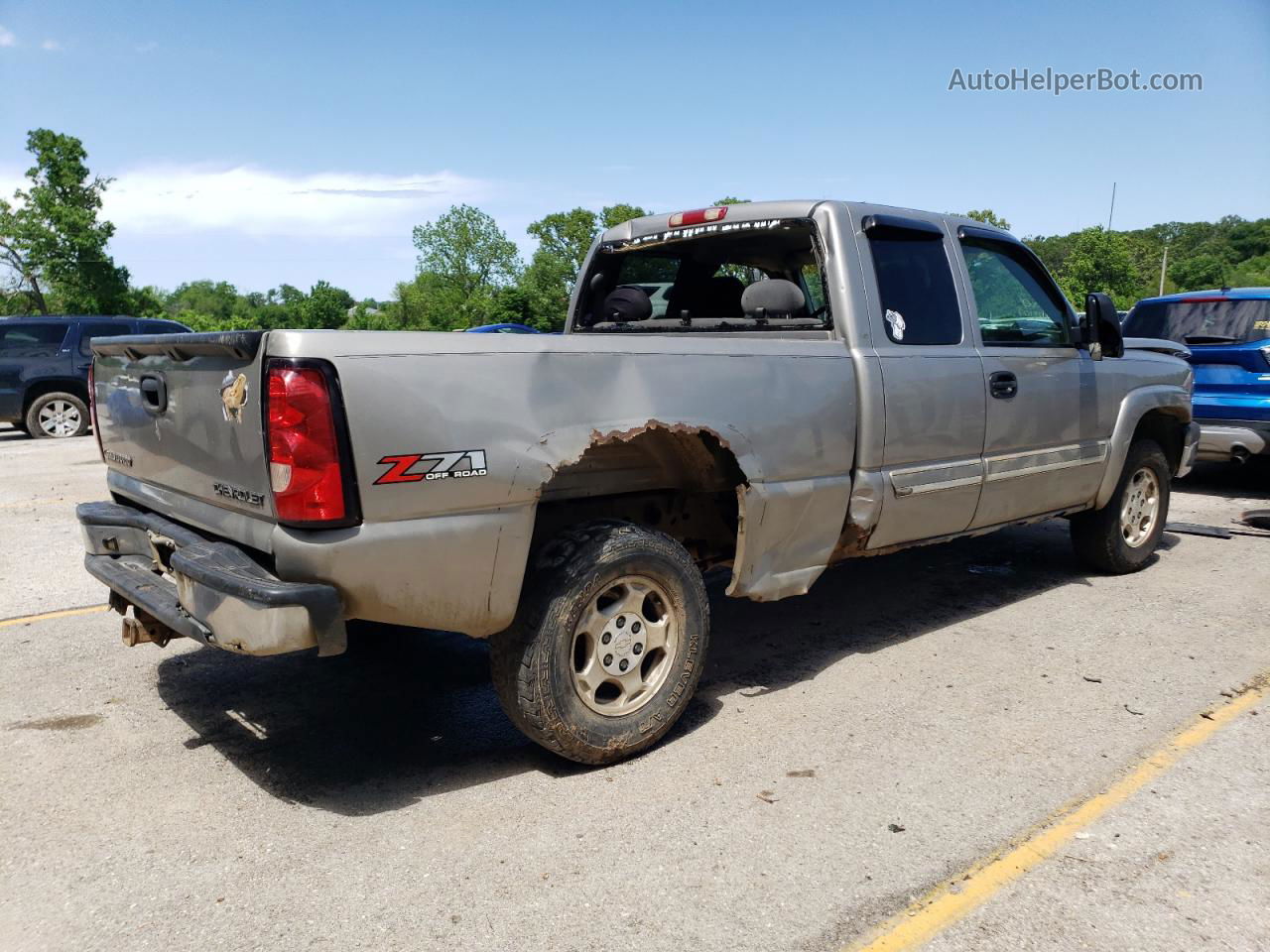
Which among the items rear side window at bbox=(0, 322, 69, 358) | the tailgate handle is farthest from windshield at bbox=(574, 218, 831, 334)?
rear side window at bbox=(0, 322, 69, 358)

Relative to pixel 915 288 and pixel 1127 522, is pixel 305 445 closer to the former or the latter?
pixel 915 288

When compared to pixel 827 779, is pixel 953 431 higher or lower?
higher

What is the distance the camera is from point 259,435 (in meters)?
2.90

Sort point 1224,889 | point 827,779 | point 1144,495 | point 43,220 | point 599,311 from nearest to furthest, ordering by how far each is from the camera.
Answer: point 1224,889
point 827,779
point 599,311
point 1144,495
point 43,220

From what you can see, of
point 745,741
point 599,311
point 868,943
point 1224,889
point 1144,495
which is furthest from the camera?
point 1144,495

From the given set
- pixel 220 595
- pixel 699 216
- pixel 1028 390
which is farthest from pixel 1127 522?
pixel 220 595

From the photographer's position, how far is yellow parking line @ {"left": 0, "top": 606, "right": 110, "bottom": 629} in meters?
5.19

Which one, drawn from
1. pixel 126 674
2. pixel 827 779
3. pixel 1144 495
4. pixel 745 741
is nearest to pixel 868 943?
pixel 827 779

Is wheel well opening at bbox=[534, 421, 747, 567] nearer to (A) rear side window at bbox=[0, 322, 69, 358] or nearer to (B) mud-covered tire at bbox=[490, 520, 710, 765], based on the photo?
(B) mud-covered tire at bbox=[490, 520, 710, 765]

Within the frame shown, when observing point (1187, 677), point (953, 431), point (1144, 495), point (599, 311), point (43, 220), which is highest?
point (43, 220)

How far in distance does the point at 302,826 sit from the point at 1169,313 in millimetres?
9181

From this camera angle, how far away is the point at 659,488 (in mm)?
3980

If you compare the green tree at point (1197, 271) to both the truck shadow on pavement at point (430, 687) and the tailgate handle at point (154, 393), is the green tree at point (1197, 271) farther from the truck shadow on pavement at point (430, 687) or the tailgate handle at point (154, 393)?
the tailgate handle at point (154, 393)

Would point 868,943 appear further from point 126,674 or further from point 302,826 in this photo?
point 126,674
